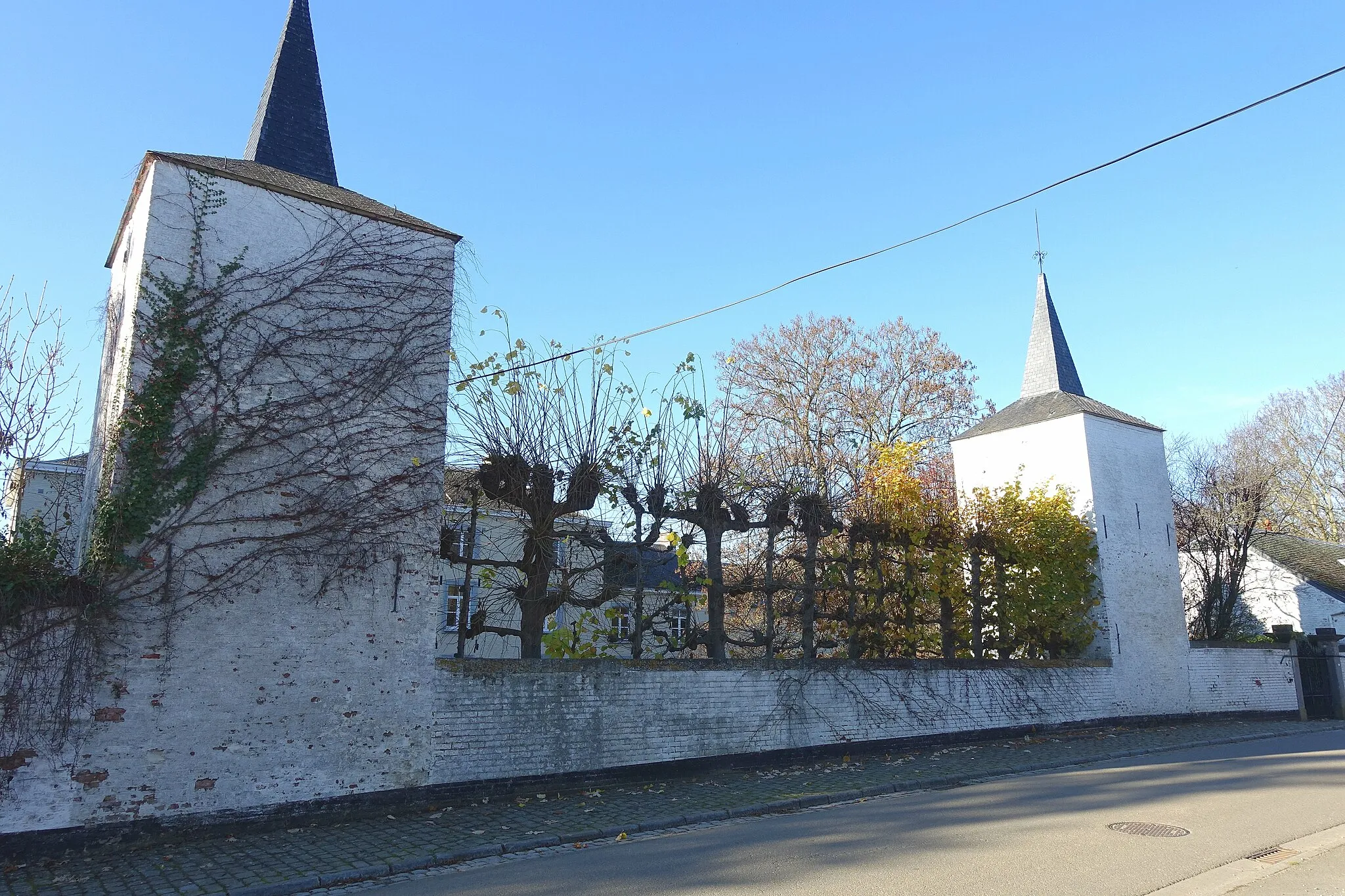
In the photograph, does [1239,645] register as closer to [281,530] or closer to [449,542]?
[449,542]

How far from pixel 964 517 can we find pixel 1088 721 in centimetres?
466

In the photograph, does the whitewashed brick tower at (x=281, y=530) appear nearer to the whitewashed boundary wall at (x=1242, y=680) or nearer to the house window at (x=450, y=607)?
the house window at (x=450, y=607)

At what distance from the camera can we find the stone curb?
22.7ft

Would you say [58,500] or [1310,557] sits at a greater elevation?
[1310,557]

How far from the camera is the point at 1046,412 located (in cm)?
2028

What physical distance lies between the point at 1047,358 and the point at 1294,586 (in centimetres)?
1090

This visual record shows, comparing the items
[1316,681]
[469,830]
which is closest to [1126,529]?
[1316,681]

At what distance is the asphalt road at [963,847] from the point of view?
6.31m

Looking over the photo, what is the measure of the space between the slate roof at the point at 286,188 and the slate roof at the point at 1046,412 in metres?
14.5

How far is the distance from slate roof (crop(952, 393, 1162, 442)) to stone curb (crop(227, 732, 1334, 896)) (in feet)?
28.3

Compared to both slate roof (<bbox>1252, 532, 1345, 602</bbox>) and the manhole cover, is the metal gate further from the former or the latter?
the manhole cover

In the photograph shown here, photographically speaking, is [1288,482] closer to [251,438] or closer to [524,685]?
[524,685]

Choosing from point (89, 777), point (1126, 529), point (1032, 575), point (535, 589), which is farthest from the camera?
point (1126, 529)

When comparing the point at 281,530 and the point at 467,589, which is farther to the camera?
the point at 467,589
